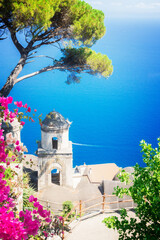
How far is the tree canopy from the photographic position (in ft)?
36.4

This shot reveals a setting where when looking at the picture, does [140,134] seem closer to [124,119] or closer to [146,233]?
[124,119]

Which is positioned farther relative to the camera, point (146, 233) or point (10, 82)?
point (10, 82)

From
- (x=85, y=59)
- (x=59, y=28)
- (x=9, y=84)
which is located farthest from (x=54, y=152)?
(x=59, y=28)

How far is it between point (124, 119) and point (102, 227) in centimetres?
6310

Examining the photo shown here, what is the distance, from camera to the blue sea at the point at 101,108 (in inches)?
2212

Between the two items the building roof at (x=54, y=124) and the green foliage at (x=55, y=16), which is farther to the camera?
the building roof at (x=54, y=124)

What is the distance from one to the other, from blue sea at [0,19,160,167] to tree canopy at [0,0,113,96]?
37.0m

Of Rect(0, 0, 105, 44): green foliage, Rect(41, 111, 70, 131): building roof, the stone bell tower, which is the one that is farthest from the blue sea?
Rect(0, 0, 105, 44): green foliage

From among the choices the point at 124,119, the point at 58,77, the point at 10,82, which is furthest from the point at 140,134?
the point at 10,82

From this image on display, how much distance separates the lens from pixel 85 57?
14703 mm

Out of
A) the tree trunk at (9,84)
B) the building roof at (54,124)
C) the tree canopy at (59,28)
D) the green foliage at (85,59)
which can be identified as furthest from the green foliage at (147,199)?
the green foliage at (85,59)

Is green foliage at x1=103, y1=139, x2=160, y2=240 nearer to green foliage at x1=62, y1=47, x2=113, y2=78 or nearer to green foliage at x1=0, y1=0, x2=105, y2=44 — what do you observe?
green foliage at x1=0, y1=0, x2=105, y2=44

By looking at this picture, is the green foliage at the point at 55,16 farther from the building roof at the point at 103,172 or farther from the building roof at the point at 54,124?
the building roof at the point at 103,172

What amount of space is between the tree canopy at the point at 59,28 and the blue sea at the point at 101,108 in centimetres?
3697
